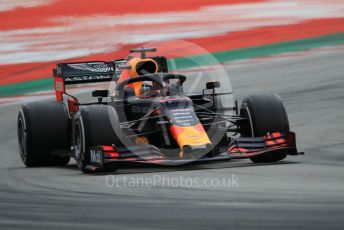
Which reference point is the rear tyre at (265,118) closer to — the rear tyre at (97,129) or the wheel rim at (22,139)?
the rear tyre at (97,129)

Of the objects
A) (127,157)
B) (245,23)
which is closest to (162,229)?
(127,157)

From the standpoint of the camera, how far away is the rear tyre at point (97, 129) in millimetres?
13719

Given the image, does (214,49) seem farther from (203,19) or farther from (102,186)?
(102,186)

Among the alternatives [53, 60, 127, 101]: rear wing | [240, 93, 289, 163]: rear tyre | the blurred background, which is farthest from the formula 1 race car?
the blurred background

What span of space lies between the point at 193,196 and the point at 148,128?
3518 mm

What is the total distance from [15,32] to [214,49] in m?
5.81

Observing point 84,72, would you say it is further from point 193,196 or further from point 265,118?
point 193,196

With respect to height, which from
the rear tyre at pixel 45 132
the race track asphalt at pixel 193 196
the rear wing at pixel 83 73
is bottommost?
the race track asphalt at pixel 193 196

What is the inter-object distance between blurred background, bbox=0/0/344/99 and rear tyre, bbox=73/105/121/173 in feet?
40.2

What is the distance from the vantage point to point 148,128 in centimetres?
1437

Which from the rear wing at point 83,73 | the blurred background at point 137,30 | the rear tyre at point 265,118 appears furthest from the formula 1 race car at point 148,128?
the blurred background at point 137,30

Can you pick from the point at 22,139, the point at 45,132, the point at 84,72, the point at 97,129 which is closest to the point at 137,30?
the point at 84,72

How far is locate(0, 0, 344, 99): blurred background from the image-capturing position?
29.1 m

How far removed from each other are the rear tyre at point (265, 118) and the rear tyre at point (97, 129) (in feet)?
6.38
